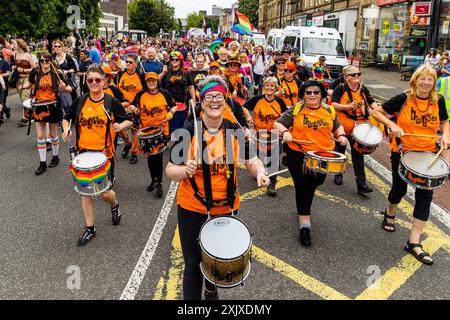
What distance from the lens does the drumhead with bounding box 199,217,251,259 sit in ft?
9.20

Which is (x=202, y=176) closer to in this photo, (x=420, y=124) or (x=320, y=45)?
(x=420, y=124)

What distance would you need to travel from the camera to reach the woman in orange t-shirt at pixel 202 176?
9.83 ft

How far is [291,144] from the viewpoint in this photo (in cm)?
478

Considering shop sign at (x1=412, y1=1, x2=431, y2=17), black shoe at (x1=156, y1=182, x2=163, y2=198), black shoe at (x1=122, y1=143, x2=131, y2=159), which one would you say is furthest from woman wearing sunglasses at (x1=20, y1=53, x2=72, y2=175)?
shop sign at (x1=412, y1=1, x2=431, y2=17)

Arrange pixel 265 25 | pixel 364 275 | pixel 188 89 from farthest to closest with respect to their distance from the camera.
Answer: pixel 265 25
pixel 188 89
pixel 364 275

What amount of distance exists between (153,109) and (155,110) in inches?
1.4

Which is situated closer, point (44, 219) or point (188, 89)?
point (44, 219)

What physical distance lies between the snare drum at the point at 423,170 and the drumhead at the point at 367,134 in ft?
3.60

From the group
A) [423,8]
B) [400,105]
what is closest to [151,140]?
[400,105]

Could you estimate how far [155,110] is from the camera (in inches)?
247

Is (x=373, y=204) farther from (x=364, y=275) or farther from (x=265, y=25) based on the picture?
(x=265, y=25)
